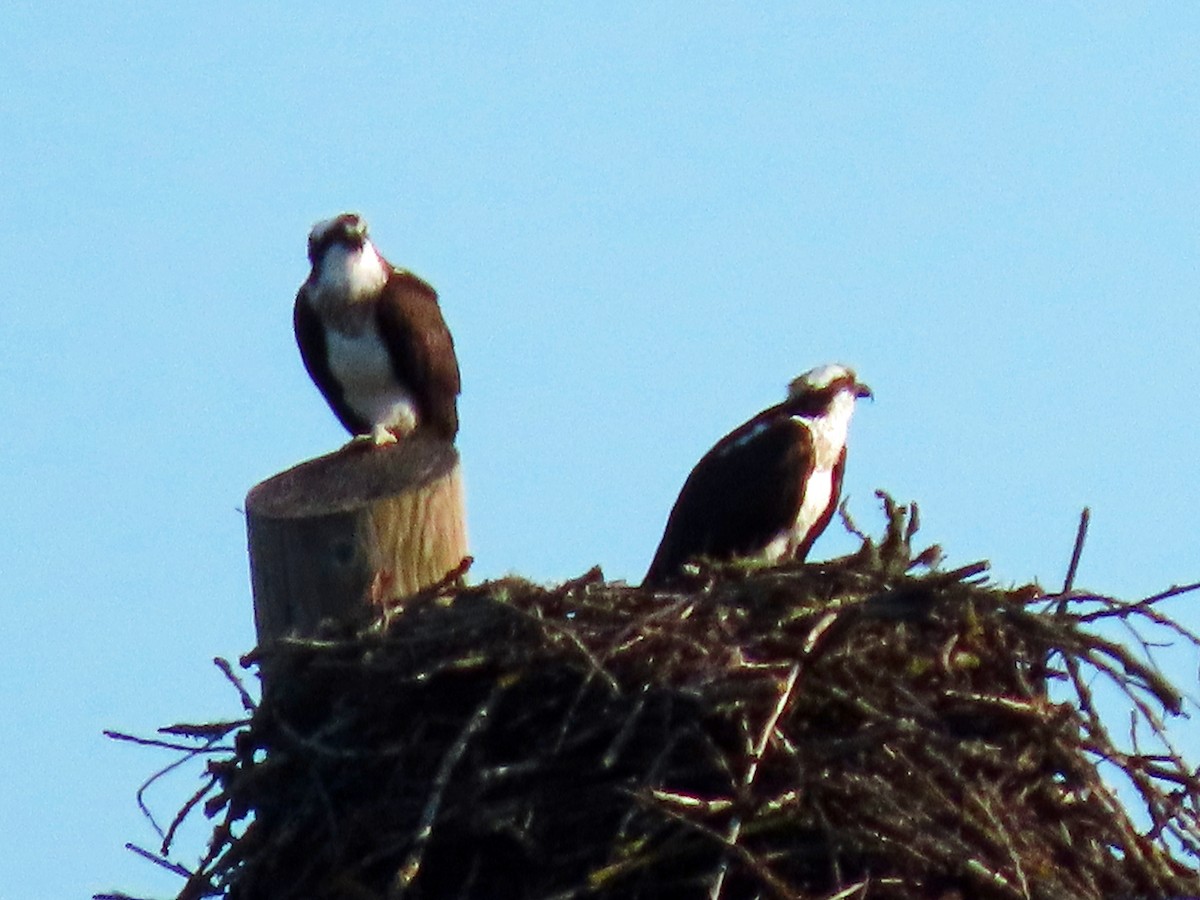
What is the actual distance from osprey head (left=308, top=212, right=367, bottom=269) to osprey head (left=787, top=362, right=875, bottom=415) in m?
1.66

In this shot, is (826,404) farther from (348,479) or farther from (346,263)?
(348,479)

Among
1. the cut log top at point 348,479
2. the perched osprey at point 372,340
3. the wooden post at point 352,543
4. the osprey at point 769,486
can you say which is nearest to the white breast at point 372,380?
the perched osprey at point 372,340

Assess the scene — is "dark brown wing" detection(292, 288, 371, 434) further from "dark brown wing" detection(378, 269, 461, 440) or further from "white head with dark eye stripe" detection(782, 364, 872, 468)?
"white head with dark eye stripe" detection(782, 364, 872, 468)

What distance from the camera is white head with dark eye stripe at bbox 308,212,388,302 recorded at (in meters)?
9.26

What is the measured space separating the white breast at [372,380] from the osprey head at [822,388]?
4.52ft

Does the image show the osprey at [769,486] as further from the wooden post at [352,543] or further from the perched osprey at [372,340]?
the wooden post at [352,543]

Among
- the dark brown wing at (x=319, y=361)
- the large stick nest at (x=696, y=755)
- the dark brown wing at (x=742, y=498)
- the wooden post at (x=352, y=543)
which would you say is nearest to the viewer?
the large stick nest at (x=696, y=755)

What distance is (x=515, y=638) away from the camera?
6.33 meters

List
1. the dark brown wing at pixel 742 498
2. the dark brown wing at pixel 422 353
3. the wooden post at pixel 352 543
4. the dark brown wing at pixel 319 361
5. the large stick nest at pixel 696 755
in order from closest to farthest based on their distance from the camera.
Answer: the large stick nest at pixel 696 755, the wooden post at pixel 352 543, the dark brown wing at pixel 742 498, the dark brown wing at pixel 422 353, the dark brown wing at pixel 319 361

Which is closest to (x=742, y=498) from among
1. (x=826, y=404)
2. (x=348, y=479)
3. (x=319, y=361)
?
(x=826, y=404)

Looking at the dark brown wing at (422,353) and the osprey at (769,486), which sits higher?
the dark brown wing at (422,353)

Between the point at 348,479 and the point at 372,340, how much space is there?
2.58 metres

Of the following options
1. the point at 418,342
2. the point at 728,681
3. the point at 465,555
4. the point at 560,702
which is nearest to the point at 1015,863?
the point at 728,681

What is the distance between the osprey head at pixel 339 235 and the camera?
9.33 meters
